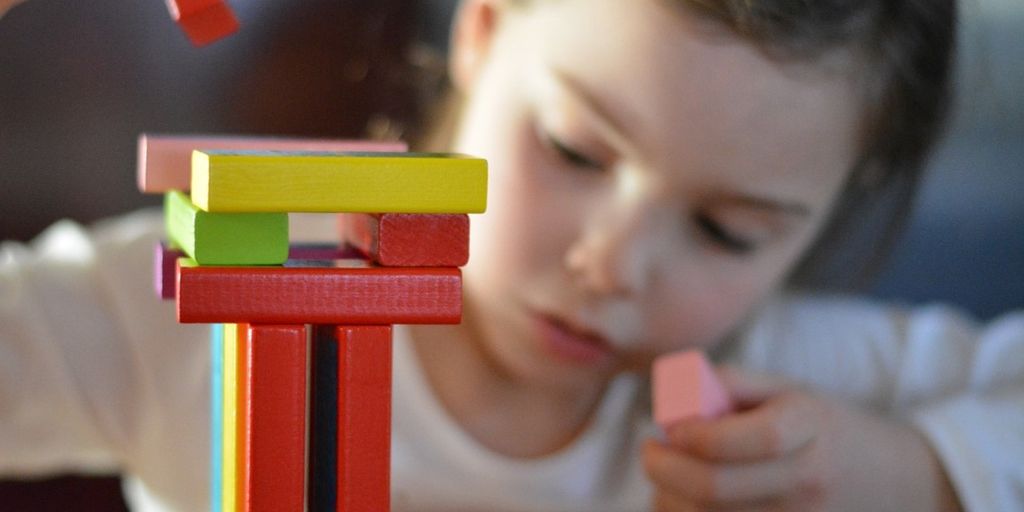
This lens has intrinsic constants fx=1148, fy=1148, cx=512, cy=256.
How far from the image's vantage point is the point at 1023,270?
1.16m

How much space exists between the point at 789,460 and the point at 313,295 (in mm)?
393

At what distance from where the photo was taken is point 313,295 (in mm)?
431

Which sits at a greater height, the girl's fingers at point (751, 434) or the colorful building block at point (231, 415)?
the colorful building block at point (231, 415)

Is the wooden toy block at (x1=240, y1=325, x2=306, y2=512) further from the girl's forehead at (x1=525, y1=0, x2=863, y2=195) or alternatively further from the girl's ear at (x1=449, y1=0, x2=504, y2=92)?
the girl's ear at (x1=449, y1=0, x2=504, y2=92)

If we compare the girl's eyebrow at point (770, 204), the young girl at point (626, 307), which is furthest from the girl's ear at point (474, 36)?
the girl's eyebrow at point (770, 204)

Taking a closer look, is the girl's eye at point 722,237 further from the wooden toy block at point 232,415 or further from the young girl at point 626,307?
the wooden toy block at point 232,415

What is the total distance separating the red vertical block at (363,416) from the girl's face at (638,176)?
297 millimetres

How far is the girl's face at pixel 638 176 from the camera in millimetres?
711

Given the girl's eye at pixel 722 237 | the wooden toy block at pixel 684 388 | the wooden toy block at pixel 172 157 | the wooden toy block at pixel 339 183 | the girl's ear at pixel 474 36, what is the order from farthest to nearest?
the girl's ear at pixel 474 36 → the girl's eye at pixel 722 237 → the wooden toy block at pixel 684 388 → the wooden toy block at pixel 172 157 → the wooden toy block at pixel 339 183

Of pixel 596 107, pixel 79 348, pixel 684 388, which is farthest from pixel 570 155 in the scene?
pixel 79 348

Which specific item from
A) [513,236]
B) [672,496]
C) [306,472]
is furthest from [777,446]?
[306,472]

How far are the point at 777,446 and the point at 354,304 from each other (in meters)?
0.36

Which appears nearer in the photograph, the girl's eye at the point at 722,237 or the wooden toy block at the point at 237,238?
the wooden toy block at the point at 237,238

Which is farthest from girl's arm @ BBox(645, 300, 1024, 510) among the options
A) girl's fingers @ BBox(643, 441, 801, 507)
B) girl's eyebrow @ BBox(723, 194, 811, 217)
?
girl's eyebrow @ BBox(723, 194, 811, 217)
